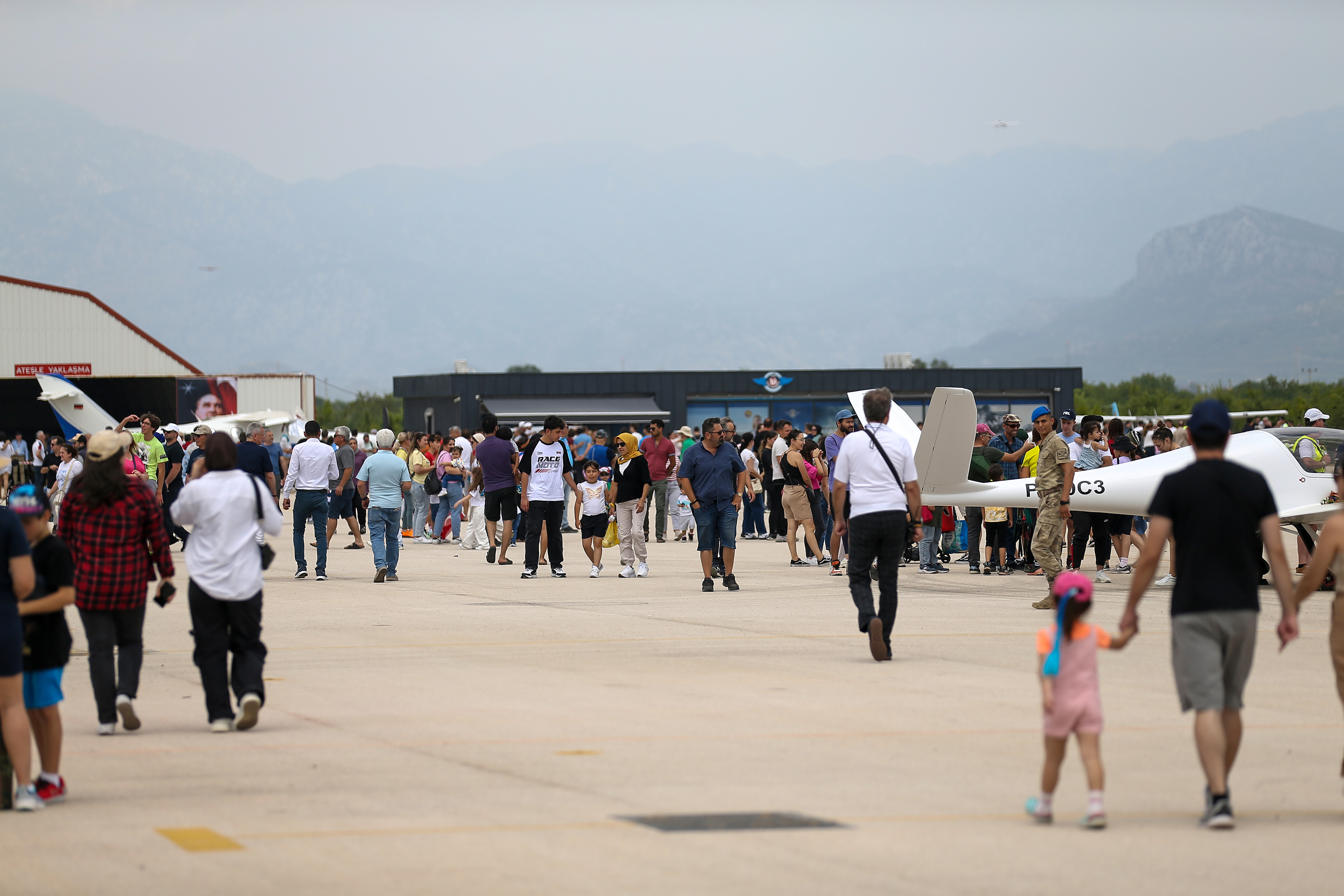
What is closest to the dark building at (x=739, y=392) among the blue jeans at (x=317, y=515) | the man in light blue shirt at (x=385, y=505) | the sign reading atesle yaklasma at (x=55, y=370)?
the sign reading atesle yaklasma at (x=55, y=370)

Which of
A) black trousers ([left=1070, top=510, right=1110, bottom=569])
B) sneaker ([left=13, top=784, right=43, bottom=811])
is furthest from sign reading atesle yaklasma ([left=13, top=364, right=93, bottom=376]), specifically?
sneaker ([left=13, top=784, right=43, bottom=811])

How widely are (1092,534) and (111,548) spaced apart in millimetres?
12712

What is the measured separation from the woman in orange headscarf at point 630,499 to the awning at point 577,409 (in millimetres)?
33136

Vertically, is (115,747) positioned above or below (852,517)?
below

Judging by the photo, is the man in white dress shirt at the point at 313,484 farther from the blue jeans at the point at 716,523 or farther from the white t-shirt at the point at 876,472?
the white t-shirt at the point at 876,472

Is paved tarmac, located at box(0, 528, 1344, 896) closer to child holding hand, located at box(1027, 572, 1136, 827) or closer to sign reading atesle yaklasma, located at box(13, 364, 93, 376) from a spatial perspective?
child holding hand, located at box(1027, 572, 1136, 827)

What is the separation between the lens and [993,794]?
244 inches

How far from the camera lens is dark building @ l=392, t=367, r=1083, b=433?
53906 mm

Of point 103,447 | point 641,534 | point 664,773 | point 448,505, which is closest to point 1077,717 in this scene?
point 664,773

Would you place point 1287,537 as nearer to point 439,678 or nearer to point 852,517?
point 852,517

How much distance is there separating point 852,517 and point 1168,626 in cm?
353

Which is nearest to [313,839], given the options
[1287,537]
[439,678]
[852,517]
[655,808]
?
[655,808]

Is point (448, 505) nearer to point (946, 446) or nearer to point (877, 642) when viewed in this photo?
point (946, 446)

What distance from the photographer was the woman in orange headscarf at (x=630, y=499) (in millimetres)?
17312
